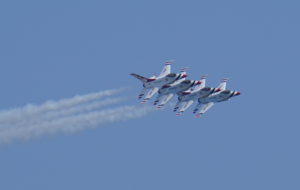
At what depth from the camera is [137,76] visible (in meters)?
153

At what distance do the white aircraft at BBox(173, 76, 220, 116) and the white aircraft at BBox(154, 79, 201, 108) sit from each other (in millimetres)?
1814

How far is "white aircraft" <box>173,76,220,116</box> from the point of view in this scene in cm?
15625

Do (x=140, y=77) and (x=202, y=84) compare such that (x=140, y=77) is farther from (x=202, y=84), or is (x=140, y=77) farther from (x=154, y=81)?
(x=202, y=84)

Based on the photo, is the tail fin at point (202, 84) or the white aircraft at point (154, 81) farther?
the tail fin at point (202, 84)

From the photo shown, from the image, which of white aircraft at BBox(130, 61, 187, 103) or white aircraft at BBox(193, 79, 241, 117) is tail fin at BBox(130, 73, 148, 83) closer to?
white aircraft at BBox(130, 61, 187, 103)

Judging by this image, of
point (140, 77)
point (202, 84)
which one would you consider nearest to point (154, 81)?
point (140, 77)

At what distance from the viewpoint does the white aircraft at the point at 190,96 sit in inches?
6152

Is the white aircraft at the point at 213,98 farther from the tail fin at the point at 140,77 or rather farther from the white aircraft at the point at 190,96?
the tail fin at the point at 140,77

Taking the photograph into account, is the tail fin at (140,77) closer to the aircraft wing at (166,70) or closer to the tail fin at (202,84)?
the aircraft wing at (166,70)

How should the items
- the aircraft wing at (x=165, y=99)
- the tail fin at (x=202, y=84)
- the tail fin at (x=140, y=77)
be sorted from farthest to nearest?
the tail fin at (x=202, y=84)
the aircraft wing at (x=165, y=99)
the tail fin at (x=140, y=77)

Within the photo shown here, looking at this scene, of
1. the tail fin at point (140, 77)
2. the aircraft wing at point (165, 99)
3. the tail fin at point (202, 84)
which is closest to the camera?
the tail fin at point (140, 77)

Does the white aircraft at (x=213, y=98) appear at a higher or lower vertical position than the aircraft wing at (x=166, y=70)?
lower

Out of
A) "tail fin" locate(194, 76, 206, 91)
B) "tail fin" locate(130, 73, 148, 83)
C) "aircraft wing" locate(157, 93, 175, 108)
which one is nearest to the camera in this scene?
"tail fin" locate(130, 73, 148, 83)

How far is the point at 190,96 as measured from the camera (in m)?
156
